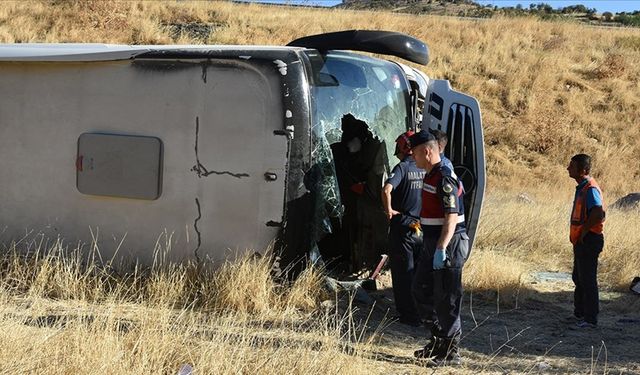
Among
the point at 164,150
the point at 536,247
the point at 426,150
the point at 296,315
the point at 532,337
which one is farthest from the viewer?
the point at 536,247

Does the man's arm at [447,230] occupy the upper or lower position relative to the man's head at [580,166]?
lower

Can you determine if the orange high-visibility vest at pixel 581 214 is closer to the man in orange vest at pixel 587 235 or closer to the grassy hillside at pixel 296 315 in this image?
the man in orange vest at pixel 587 235

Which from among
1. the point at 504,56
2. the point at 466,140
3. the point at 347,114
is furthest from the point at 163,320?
the point at 504,56

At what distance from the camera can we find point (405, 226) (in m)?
6.59

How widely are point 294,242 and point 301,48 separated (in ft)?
5.43

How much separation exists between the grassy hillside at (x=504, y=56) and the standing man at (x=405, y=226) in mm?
13843

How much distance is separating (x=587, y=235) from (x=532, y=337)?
3.52 ft

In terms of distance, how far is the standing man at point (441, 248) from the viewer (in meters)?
5.29

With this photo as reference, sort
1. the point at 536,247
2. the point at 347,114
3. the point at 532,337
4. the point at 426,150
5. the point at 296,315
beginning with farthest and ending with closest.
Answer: the point at 536,247
the point at 347,114
the point at 532,337
the point at 296,315
the point at 426,150

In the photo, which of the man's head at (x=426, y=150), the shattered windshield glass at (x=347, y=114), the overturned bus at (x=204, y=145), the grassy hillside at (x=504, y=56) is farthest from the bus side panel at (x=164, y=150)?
the grassy hillside at (x=504, y=56)

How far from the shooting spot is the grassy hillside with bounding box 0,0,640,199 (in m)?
22.3

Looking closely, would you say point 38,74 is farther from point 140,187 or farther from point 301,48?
point 301,48

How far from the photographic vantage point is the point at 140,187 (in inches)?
265

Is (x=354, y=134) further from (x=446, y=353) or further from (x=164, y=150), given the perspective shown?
(x=446, y=353)
